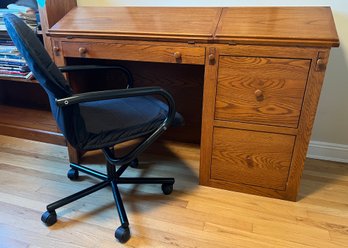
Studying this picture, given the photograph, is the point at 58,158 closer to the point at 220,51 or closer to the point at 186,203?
the point at 186,203

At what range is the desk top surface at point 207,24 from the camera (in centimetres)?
114

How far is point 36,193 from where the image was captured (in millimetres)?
1439

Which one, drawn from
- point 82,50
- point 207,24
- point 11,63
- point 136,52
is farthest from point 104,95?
point 11,63

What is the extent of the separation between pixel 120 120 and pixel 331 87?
49.0 inches

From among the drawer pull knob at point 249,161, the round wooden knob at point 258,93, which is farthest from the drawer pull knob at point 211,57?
the drawer pull knob at point 249,161

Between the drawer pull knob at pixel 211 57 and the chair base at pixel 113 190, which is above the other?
the drawer pull knob at pixel 211 57

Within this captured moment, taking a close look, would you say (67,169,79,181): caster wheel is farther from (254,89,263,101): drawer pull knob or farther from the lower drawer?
(254,89,263,101): drawer pull knob

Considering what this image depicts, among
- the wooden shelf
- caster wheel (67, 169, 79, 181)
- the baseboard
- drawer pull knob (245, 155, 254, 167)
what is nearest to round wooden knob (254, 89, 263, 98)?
drawer pull knob (245, 155, 254, 167)

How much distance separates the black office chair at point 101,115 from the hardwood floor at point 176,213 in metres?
0.08

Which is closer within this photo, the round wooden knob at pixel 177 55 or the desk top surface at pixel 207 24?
the desk top surface at pixel 207 24

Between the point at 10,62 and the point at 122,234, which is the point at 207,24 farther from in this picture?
the point at 10,62

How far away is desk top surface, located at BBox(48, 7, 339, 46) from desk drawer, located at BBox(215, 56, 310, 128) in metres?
0.10

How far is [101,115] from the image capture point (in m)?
1.20

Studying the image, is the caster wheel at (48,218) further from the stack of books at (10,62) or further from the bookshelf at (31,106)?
the stack of books at (10,62)
